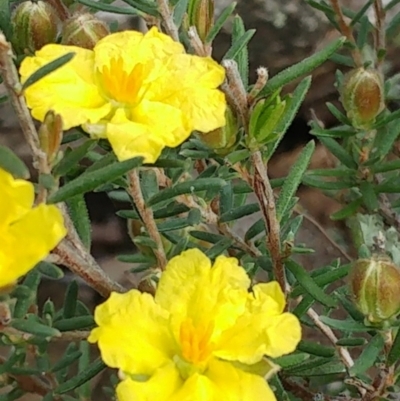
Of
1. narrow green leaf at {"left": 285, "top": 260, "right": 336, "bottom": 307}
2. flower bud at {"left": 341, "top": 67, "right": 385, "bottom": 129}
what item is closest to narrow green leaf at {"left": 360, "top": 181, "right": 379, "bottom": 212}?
flower bud at {"left": 341, "top": 67, "right": 385, "bottom": 129}

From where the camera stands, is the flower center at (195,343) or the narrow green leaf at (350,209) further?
the narrow green leaf at (350,209)

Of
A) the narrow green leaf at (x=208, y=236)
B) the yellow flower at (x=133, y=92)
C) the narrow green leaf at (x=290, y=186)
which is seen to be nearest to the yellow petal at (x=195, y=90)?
the yellow flower at (x=133, y=92)

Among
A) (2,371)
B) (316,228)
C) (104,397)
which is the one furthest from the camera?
(316,228)

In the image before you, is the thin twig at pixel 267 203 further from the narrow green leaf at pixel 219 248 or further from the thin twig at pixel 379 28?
the thin twig at pixel 379 28

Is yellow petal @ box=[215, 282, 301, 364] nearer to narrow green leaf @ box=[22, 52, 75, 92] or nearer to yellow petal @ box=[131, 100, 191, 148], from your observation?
yellow petal @ box=[131, 100, 191, 148]

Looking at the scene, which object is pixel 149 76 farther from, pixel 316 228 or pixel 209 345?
pixel 316 228

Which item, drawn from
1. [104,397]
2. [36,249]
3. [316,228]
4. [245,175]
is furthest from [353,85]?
[104,397]
